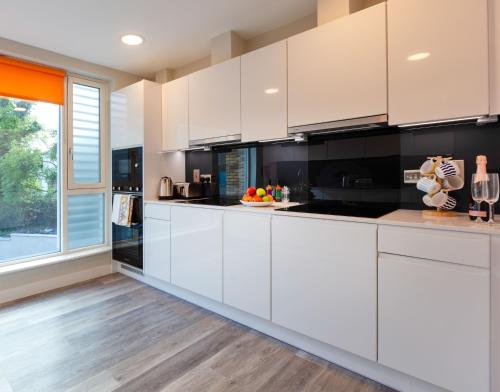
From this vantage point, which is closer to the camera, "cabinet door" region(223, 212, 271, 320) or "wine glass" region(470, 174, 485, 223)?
"wine glass" region(470, 174, 485, 223)

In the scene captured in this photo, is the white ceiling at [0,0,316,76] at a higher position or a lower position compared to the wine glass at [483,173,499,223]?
higher

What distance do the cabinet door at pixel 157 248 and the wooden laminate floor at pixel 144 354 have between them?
0.33 metres

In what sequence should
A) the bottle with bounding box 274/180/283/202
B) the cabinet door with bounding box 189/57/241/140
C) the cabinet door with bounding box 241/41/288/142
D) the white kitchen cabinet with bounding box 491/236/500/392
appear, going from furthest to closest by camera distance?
the bottle with bounding box 274/180/283/202 < the cabinet door with bounding box 189/57/241/140 < the cabinet door with bounding box 241/41/288/142 < the white kitchen cabinet with bounding box 491/236/500/392

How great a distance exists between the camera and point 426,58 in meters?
1.54

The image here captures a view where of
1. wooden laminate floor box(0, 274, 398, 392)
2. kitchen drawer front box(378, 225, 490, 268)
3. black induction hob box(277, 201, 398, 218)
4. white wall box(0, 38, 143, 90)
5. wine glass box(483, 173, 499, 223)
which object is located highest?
white wall box(0, 38, 143, 90)

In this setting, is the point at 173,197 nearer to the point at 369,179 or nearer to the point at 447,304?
the point at 369,179

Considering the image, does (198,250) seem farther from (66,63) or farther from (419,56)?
(66,63)

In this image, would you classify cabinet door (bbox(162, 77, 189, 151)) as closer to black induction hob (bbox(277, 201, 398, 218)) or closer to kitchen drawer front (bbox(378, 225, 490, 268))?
black induction hob (bbox(277, 201, 398, 218))

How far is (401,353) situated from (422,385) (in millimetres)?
189

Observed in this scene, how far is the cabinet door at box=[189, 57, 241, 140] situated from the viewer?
2.40 metres

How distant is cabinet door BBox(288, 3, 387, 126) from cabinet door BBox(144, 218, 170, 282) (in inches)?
61.6

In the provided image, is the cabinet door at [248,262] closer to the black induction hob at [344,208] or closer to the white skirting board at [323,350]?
the white skirting board at [323,350]

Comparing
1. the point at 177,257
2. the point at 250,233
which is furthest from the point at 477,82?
the point at 177,257

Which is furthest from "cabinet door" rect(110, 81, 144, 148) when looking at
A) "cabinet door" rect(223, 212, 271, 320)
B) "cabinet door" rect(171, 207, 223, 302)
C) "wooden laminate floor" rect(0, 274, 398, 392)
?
"wooden laminate floor" rect(0, 274, 398, 392)
